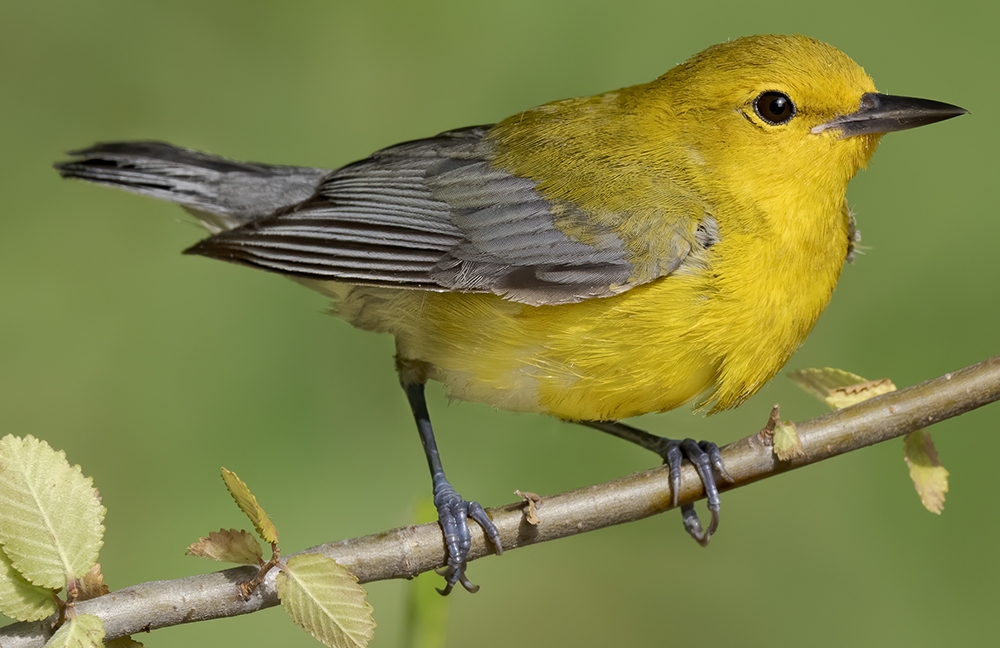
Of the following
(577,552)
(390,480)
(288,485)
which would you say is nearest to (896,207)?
(577,552)

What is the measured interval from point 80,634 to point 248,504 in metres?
0.43

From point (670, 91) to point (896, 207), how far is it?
2.31m

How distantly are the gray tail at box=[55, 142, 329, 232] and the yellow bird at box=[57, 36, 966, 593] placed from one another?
0.50 meters

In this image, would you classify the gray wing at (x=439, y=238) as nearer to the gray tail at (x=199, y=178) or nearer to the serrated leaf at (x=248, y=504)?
the gray tail at (x=199, y=178)

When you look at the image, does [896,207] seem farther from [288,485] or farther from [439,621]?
[439,621]

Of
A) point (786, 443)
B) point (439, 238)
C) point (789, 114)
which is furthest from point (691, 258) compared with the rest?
point (439, 238)

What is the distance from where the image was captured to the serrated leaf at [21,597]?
2.19 m

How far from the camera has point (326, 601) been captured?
2213mm

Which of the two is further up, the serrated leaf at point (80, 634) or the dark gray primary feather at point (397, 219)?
the dark gray primary feather at point (397, 219)

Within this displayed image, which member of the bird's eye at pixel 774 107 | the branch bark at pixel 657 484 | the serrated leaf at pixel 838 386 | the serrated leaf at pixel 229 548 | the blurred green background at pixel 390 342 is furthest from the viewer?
the blurred green background at pixel 390 342

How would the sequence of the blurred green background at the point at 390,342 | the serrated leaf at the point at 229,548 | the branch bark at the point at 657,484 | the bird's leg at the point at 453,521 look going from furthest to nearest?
the blurred green background at the point at 390,342 < the bird's leg at the point at 453,521 < the branch bark at the point at 657,484 < the serrated leaf at the point at 229,548

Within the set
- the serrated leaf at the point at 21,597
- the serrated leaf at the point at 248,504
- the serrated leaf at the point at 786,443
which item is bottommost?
the serrated leaf at the point at 21,597

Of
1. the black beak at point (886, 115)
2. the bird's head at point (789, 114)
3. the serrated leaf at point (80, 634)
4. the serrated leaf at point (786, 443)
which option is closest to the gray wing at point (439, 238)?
the bird's head at point (789, 114)

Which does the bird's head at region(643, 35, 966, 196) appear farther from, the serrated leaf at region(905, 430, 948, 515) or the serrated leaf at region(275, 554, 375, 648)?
the serrated leaf at region(275, 554, 375, 648)
